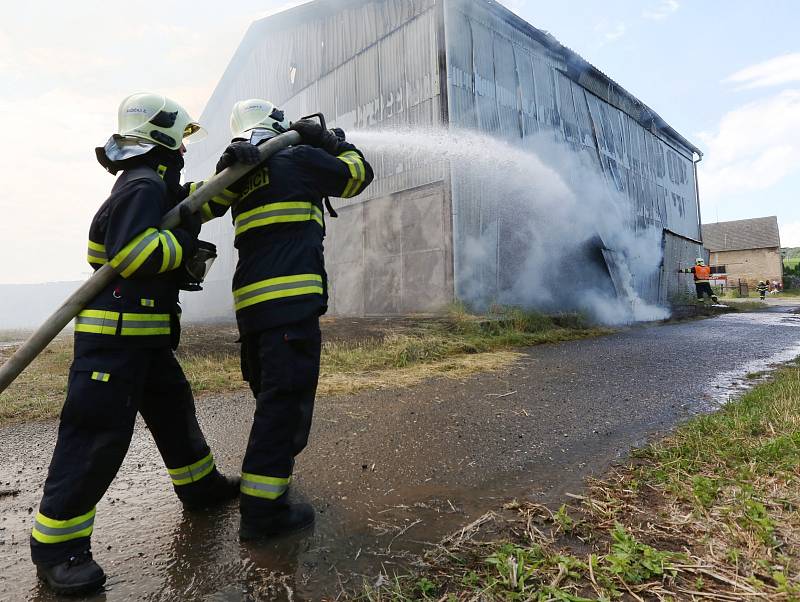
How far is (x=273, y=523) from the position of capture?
1.90 metres

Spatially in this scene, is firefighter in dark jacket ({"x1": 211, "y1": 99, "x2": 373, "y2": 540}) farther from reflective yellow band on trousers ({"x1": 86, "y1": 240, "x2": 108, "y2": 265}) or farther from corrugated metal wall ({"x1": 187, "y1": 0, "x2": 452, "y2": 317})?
corrugated metal wall ({"x1": 187, "y1": 0, "x2": 452, "y2": 317})

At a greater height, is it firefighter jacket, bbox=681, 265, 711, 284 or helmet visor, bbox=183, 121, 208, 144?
helmet visor, bbox=183, 121, 208, 144

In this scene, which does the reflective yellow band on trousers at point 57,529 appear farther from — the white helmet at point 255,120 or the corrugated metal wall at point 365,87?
the corrugated metal wall at point 365,87

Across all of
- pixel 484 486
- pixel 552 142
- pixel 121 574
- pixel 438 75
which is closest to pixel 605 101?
pixel 552 142

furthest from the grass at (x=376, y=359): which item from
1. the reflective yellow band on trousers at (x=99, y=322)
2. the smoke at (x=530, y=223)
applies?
the reflective yellow band on trousers at (x=99, y=322)

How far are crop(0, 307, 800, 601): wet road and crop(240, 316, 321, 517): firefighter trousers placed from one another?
0.22 meters

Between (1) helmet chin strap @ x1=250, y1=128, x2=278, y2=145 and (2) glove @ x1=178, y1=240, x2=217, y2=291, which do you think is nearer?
(2) glove @ x1=178, y1=240, x2=217, y2=291

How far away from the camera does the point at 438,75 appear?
32.7ft

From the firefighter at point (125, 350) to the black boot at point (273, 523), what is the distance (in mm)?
447

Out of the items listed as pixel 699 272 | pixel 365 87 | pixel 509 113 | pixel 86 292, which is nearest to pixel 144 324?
pixel 86 292

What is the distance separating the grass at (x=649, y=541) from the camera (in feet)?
4.66

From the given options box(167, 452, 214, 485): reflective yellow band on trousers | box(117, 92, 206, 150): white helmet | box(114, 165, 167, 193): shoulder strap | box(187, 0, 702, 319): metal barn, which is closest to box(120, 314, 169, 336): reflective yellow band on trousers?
box(114, 165, 167, 193): shoulder strap

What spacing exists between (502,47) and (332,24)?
5003mm

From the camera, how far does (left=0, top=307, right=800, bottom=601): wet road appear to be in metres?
1.70
